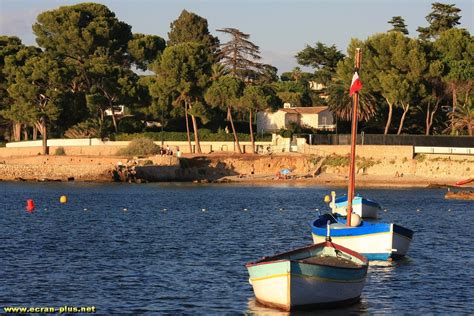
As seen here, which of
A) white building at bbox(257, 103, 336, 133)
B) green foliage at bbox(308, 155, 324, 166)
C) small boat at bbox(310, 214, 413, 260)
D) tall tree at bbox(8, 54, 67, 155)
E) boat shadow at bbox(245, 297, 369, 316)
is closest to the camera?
boat shadow at bbox(245, 297, 369, 316)

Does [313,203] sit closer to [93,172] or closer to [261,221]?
[261,221]

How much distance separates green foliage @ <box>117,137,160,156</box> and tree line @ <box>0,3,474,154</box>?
6.05 m

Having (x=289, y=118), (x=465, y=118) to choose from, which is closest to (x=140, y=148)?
(x=289, y=118)

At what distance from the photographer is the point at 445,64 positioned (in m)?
126

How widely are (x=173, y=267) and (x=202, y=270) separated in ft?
5.74

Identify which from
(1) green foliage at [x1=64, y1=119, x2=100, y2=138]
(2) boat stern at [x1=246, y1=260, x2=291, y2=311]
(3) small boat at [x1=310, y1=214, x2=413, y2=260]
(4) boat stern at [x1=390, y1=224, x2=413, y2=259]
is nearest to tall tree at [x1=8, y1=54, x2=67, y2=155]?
(1) green foliage at [x1=64, y1=119, x2=100, y2=138]

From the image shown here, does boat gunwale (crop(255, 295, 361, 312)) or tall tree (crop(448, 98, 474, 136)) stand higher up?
tall tree (crop(448, 98, 474, 136))

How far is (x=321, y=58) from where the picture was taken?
568 ft

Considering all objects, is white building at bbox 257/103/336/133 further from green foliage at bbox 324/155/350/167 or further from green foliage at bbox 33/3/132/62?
green foliage at bbox 33/3/132/62

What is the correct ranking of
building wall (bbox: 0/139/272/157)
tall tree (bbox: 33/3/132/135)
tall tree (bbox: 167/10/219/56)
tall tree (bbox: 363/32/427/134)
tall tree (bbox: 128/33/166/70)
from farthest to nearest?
tall tree (bbox: 167/10/219/56), tall tree (bbox: 128/33/166/70), tall tree (bbox: 33/3/132/135), building wall (bbox: 0/139/272/157), tall tree (bbox: 363/32/427/134)

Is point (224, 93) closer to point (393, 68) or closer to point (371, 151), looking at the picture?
point (371, 151)

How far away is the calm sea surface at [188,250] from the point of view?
38.0 metres

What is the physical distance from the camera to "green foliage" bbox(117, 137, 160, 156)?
120750 mm

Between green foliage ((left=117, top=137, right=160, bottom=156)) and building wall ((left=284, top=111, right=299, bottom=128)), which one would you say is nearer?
green foliage ((left=117, top=137, right=160, bottom=156))
